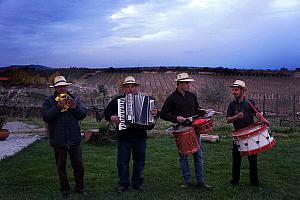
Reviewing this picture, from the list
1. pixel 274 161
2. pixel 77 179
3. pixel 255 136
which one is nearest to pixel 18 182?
pixel 77 179

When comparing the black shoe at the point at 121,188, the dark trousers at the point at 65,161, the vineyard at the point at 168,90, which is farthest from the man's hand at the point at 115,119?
the vineyard at the point at 168,90

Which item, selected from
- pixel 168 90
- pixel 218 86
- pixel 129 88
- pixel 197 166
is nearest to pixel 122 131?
pixel 129 88

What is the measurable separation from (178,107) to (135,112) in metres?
0.78

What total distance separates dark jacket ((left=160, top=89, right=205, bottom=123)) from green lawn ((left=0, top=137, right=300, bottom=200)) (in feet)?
4.19

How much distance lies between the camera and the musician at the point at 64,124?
6.19 meters

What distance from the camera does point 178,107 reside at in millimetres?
6746

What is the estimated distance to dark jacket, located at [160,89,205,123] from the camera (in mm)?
6738

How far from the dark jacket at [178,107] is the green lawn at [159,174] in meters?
1.28

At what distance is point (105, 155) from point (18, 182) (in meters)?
3.22

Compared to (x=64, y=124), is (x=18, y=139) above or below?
below

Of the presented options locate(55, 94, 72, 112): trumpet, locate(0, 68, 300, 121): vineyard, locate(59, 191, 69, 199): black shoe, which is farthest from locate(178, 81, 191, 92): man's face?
locate(0, 68, 300, 121): vineyard

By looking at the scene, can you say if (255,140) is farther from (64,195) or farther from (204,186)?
(64,195)

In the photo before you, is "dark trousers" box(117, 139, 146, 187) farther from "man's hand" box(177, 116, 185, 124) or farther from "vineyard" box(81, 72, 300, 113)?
"vineyard" box(81, 72, 300, 113)

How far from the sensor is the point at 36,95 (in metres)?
26.1
